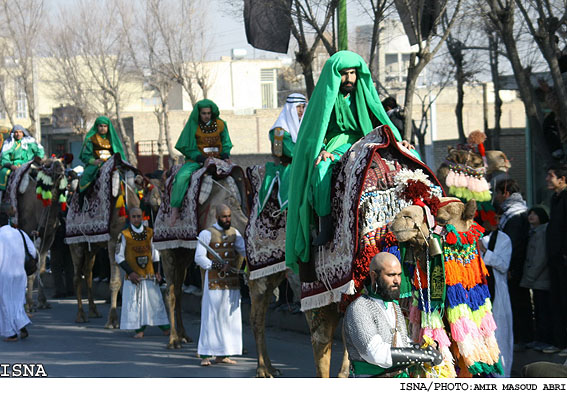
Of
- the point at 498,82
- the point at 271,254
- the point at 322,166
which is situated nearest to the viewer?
the point at 322,166

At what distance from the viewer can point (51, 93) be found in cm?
6794

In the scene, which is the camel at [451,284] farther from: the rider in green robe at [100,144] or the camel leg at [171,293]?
the rider in green robe at [100,144]

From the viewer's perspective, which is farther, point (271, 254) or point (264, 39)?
point (264, 39)

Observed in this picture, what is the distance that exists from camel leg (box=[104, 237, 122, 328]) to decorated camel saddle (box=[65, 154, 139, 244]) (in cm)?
21

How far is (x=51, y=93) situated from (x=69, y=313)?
174ft

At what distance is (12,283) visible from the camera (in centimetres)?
1452

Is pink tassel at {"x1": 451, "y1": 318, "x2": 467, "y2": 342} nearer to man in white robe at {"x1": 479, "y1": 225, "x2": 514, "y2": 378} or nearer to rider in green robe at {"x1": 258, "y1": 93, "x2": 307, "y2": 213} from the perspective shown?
man in white robe at {"x1": 479, "y1": 225, "x2": 514, "y2": 378}

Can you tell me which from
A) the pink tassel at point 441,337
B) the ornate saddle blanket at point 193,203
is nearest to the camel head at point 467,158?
the ornate saddle blanket at point 193,203

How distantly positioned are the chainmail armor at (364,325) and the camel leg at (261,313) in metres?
4.79

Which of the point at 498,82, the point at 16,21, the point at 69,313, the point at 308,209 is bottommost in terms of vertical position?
the point at 69,313

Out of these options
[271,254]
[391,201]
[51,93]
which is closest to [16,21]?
[51,93]
